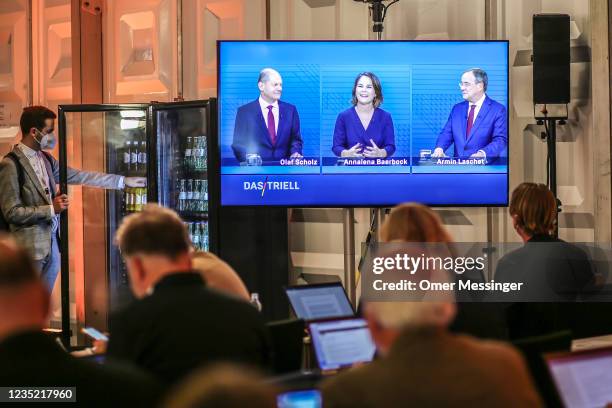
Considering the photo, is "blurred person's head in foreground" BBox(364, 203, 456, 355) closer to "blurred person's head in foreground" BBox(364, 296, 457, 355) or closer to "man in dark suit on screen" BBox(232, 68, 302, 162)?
"blurred person's head in foreground" BBox(364, 296, 457, 355)

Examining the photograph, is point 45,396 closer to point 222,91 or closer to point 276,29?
point 222,91

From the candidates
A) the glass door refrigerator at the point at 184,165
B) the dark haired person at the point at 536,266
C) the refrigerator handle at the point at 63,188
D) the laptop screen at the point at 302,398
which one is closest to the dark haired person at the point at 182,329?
the laptop screen at the point at 302,398

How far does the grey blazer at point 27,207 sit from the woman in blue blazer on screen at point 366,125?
2209mm

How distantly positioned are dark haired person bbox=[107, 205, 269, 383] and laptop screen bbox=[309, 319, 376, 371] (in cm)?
42

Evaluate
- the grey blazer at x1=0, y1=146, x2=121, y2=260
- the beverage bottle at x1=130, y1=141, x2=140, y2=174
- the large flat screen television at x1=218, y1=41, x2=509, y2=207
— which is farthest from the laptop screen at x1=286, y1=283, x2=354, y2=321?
the beverage bottle at x1=130, y1=141, x2=140, y2=174

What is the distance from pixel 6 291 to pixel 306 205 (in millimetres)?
4210

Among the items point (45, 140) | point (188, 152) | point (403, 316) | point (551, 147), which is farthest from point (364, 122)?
point (403, 316)

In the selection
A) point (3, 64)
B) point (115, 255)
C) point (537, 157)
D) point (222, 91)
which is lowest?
point (115, 255)

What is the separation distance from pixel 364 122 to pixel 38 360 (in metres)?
4.19

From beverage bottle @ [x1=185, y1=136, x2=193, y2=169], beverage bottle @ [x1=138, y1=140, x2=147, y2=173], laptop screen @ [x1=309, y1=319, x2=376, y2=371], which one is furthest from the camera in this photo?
beverage bottle @ [x1=138, y1=140, x2=147, y2=173]

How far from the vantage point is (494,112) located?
5707 millimetres

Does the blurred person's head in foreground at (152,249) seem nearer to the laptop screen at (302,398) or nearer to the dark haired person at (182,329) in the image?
the dark haired person at (182,329)

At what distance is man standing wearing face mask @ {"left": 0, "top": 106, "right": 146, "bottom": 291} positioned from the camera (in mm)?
6395

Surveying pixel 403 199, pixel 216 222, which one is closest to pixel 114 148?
pixel 216 222
